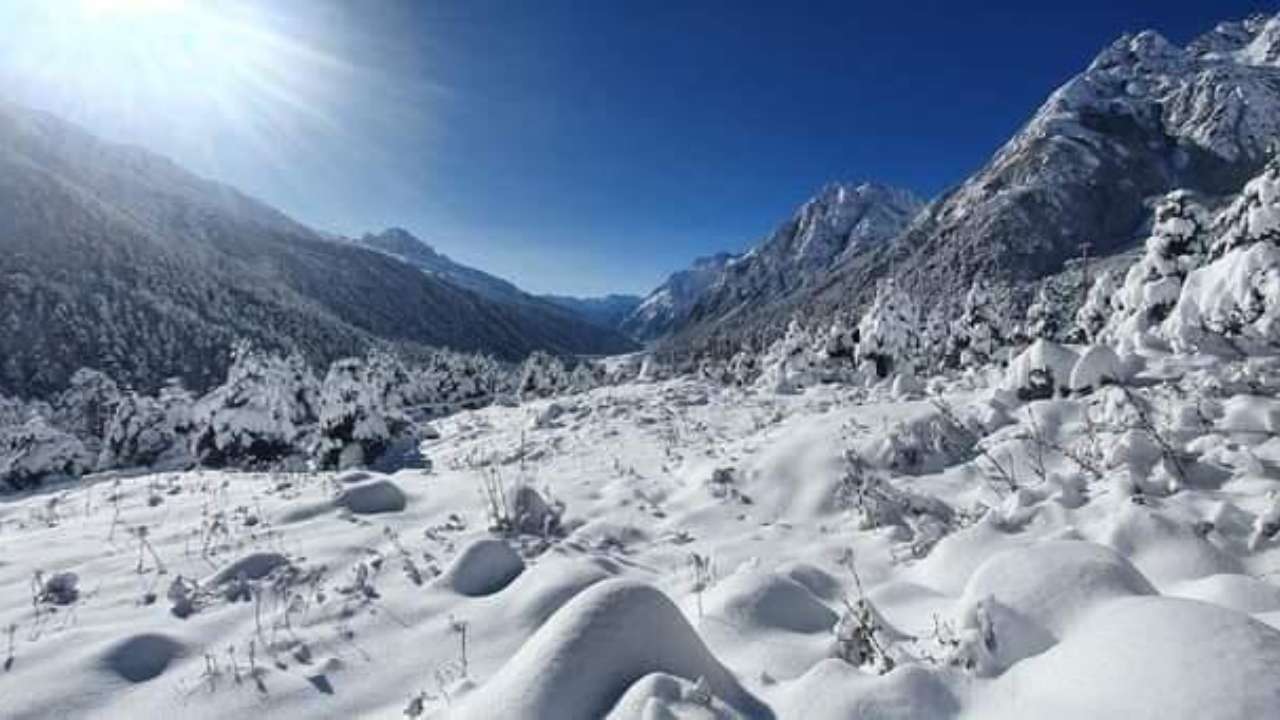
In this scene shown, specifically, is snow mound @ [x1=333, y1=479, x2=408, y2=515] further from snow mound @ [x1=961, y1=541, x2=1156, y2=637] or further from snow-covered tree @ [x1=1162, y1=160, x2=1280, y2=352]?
snow-covered tree @ [x1=1162, y1=160, x2=1280, y2=352]

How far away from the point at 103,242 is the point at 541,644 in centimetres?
23380

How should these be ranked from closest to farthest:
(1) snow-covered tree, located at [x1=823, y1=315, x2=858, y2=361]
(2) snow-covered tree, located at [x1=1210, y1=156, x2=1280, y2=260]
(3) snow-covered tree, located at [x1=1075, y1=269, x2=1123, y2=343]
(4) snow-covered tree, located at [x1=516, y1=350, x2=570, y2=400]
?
(2) snow-covered tree, located at [x1=1210, y1=156, x2=1280, y2=260]
(3) snow-covered tree, located at [x1=1075, y1=269, x2=1123, y2=343]
(1) snow-covered tree, located at [x1=823, y1=315, x2=858, y2=361]
(4) snow-covered tree, located at [x1=516, y1=350, x2=570, y2=400]

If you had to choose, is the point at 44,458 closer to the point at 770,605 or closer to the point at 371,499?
the point at 371,499

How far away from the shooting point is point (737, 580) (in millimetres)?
4840

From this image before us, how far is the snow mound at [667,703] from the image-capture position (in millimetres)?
3111

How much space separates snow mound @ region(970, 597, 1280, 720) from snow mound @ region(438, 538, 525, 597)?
12.0 feet

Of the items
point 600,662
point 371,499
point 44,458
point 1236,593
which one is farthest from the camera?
point 44,458

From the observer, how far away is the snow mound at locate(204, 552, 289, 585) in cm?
587

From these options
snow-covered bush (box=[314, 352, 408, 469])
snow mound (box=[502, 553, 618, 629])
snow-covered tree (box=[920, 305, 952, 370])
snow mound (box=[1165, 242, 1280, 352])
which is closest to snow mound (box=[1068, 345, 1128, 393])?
snow mound (box=[1165, 242, 1280, 352])

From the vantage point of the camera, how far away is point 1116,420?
7105 millimetres

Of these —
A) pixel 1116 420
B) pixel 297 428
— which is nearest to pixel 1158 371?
pixel 1116 420

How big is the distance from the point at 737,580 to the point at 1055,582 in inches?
77.4

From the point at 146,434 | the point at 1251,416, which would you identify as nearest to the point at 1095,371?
the point at 1251,416

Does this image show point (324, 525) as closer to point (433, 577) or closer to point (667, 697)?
point (433, 577)
